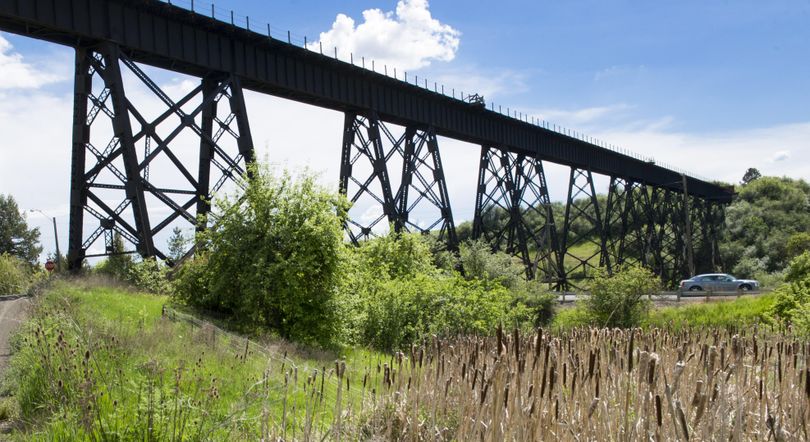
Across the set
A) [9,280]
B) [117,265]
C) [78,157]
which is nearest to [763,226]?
[9,280]

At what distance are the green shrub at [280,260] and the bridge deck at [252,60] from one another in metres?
6.97

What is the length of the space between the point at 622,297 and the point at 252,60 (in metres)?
16.5

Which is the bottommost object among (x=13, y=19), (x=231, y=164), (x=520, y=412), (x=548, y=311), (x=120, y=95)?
(x=548, y=311)

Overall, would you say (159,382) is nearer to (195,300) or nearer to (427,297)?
(195,300)

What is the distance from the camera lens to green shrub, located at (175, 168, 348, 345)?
14156 mm

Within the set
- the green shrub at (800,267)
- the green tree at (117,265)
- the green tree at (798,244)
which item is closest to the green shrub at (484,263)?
the green shrub at (800,267)

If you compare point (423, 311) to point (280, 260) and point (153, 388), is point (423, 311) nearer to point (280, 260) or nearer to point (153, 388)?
point (280, 260)

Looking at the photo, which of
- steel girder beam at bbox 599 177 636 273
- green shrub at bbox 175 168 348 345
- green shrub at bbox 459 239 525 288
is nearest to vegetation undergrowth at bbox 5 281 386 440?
green shrub at bbox 175 168 348 345

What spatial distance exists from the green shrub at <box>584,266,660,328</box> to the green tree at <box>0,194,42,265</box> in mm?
57547

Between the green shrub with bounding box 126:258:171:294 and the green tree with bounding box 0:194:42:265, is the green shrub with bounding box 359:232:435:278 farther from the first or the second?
the green tree with bounding box 0:194:42:265

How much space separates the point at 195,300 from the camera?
1552 centimetres

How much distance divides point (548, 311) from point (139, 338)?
78.0 feet

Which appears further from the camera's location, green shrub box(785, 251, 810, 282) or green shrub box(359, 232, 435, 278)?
green shrub box(785, 251, 810, 282)

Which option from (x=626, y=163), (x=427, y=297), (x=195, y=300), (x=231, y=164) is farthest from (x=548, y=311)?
(x=626, y=163)
